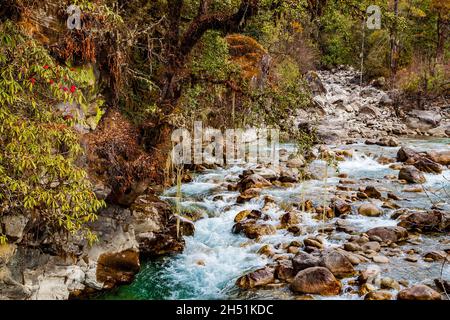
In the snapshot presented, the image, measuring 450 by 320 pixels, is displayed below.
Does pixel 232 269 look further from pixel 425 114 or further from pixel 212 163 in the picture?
pixel 425 114

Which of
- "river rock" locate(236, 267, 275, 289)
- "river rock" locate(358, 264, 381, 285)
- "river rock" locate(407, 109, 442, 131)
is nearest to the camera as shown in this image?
"river rock" locate(358, 264, 381, 285)

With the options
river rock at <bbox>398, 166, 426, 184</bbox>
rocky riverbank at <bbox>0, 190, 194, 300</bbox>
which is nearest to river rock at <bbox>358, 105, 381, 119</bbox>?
river rock at <bbox>398, 166, 426, 184</bbox>

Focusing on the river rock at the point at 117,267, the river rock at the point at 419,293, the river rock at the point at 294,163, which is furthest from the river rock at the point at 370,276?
the river rock at the point at 294,163

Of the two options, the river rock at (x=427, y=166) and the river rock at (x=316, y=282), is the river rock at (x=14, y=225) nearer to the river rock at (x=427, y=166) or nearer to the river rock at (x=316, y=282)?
the river rock at (x=316, y=282)

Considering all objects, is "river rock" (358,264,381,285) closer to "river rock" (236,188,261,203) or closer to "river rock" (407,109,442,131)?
"river rock" (236,188,261,203)

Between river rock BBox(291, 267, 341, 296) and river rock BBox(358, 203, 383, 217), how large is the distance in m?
3.27

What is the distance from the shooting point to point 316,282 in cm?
564

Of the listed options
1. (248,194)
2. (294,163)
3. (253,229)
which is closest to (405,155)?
(294,163)

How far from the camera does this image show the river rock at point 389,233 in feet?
24.2

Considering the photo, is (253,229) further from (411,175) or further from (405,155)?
(405,155)

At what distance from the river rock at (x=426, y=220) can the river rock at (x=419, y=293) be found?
2.51 m

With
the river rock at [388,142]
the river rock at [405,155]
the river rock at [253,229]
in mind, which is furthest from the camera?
the river rock at [388,142]

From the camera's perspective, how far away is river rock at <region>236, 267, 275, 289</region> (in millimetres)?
6023
